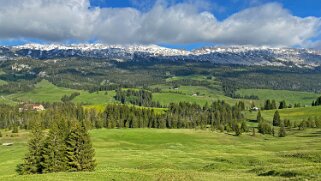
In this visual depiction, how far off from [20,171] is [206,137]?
96.7 meters

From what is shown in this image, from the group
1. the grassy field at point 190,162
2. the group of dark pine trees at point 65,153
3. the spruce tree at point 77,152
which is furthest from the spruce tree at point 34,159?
the spruce tree at point 77,152

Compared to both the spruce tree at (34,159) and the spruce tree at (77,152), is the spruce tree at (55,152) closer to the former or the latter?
the spruce tree at (77,152)

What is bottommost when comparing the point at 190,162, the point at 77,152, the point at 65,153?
the point at 190,162

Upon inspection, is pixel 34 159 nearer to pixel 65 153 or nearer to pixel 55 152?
pixel 55 152

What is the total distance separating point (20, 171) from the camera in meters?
76.7

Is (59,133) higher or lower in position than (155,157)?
higher

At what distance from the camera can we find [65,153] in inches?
2790

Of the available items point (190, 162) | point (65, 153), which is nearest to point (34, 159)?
point (65, 153)

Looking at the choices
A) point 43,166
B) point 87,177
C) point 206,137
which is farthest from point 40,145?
point 206,137

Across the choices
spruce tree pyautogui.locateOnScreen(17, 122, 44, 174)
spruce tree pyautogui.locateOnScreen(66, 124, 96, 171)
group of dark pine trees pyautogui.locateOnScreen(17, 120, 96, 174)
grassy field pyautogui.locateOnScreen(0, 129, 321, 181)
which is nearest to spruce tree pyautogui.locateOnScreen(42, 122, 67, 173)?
group of dark pine trees pyautogui.locateOnScreen(17, 120, 96, 174)

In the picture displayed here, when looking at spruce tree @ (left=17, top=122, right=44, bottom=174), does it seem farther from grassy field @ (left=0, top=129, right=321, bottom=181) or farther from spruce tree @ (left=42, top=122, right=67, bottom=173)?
grassy field @ (left=0, top=129, right=321, bottom=181)

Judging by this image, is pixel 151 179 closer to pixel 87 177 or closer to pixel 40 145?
pixel 87 177

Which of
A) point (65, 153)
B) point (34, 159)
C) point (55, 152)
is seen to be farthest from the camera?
point (34, 159)

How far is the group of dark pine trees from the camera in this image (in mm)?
70562
